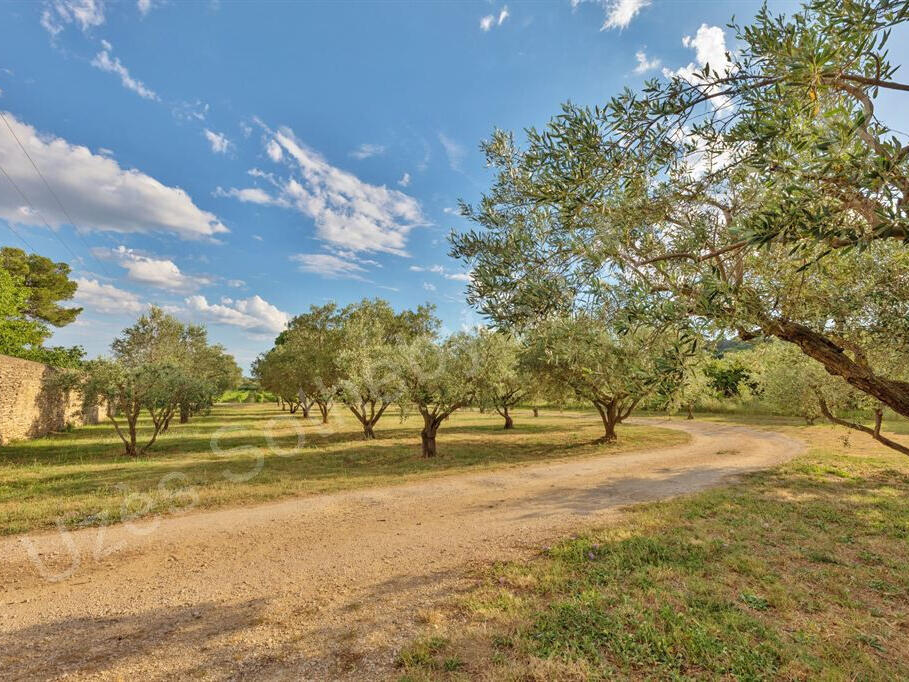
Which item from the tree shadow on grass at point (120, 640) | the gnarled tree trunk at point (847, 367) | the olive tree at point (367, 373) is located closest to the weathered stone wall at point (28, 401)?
the olive tree at point (367, 373)

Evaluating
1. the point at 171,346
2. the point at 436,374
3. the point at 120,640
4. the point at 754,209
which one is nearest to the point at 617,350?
the point at 754,209

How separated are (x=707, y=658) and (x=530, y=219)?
753cm

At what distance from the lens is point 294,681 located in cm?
478

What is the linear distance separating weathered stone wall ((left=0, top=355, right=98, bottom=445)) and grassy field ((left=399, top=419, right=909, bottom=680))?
108ft

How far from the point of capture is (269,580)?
24.5ft

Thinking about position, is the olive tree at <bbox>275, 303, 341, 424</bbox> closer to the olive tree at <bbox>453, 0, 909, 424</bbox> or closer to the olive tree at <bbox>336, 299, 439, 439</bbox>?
the olive tree at <bbox>336, 299, 439, 439</bbox>

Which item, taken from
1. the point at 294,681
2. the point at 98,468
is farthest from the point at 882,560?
the point at 98,468

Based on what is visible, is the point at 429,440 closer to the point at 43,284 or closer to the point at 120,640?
the point at 120,640

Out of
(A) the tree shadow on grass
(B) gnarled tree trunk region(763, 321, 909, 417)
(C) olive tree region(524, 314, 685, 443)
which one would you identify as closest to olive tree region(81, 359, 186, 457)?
(A) the tree shadow on grass

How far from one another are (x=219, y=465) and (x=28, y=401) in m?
20.9

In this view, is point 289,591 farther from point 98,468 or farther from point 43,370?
point 43,370

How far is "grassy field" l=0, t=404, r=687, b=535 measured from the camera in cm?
1180

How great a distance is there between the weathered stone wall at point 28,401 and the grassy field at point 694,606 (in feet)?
108

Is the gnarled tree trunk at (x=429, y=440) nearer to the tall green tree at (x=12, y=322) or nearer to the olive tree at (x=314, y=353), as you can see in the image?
the olive tree at (x=314, y=353)
